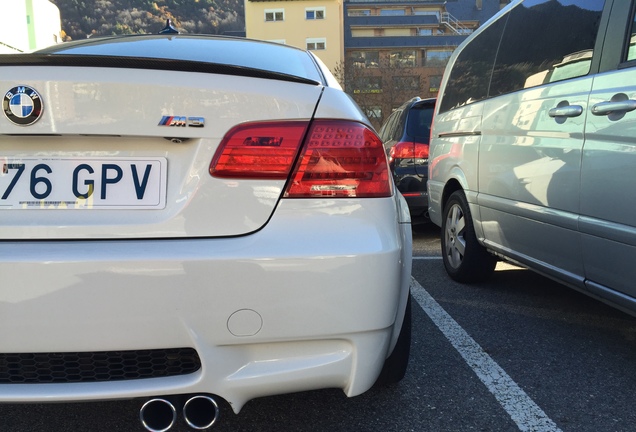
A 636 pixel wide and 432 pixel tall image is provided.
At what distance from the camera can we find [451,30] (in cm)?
5291

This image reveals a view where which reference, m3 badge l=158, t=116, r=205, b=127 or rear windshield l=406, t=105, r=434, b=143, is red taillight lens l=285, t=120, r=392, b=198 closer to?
m3 badge l=158, t=116, r=205, b=127

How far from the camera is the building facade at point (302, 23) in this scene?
46.0 m

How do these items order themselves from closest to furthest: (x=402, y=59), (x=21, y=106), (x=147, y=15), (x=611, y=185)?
(x=21, y=106) < (x=611, y=185) < (x=402, y=59) < (x=147, y=15)

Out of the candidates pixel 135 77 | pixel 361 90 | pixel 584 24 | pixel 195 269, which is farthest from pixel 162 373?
pixel 361 90

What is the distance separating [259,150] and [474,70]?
9.37 feet

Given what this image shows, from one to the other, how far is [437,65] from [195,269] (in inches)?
1895

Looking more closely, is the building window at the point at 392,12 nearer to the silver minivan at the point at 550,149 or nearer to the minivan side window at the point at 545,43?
the silver minivan at the point at 550,149

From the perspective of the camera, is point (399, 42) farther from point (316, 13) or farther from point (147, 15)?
point (147, 15)

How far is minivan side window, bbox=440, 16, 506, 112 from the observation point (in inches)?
146

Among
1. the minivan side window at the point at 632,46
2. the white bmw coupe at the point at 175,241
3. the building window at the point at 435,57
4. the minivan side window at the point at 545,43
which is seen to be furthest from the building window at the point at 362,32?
the white bmw coupe at the point at 175,241

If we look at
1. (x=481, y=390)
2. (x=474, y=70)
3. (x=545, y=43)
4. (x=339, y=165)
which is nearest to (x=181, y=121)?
(x=339, y=165)

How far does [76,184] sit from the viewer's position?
1549 mm

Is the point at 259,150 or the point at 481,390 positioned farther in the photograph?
the point at 481,390

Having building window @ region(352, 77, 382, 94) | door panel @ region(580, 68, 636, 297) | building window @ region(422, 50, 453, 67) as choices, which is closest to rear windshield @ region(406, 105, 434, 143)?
door panel @ region(580, 68, 636, 297)
